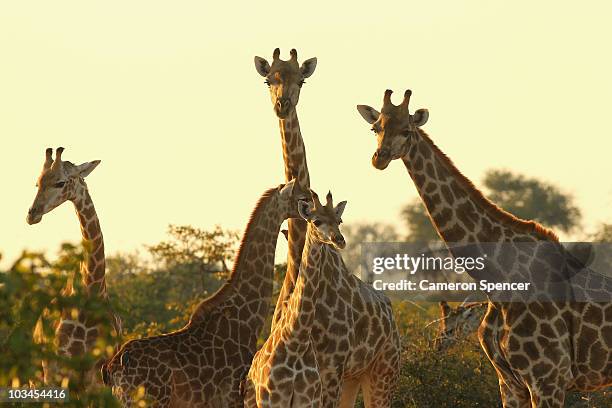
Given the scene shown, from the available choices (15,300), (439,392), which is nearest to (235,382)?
(439,392)

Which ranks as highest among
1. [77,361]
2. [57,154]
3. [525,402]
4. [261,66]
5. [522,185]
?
[522,185]

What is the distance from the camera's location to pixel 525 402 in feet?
41.9

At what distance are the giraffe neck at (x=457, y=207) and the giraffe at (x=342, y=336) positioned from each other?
0.86 meters

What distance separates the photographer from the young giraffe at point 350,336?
13.7 metres

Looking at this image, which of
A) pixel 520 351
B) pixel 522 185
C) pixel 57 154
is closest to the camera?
pixel 520 351

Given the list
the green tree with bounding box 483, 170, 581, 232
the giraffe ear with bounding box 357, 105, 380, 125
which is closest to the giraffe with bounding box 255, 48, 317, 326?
the giraffe ear with bounding box 357, 105, 380, 125

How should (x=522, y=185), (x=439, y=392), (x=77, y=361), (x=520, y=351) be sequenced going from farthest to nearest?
(x=522, y=185) < (x=439, y=392) < (x=520, y=351) < (x=77, y=361)

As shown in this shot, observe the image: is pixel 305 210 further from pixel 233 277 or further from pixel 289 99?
pixel 289 99

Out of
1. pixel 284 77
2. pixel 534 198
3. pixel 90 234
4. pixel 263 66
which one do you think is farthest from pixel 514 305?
pixel 534 198

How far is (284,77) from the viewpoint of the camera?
15508mm

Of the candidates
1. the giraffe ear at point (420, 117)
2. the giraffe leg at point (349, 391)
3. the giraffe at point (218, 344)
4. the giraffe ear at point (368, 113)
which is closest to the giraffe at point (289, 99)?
the giraffe at point (218, 344)

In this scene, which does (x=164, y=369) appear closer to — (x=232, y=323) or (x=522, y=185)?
(x=232, y=323)

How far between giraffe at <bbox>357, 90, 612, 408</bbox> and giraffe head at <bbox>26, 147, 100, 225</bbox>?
3.93m

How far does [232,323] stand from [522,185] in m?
46.7
